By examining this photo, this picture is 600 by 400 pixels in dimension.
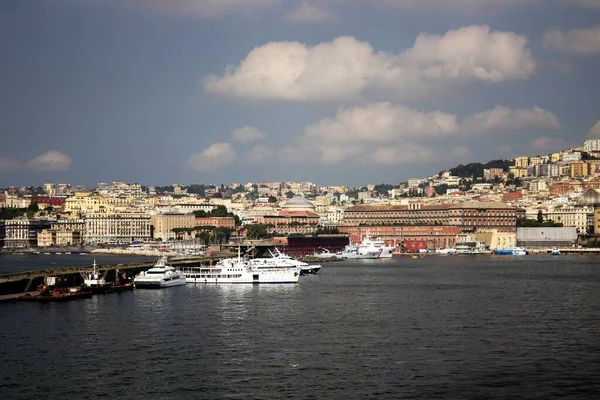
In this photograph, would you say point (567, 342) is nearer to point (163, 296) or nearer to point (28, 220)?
point (163, 296)

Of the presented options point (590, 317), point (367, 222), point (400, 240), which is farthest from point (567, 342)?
point (367, 222)

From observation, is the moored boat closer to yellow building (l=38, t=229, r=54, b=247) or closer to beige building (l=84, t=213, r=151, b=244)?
beige building (l=84, t=213, r=151, b=244)

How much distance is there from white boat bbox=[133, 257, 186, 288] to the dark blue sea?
470 cm

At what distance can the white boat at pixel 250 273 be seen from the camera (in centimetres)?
5494

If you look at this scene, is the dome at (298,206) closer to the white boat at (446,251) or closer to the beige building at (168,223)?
the beige building at (168,223)

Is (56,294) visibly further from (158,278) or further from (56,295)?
(158,278)

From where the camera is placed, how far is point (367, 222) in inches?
5010

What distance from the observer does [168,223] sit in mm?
139250

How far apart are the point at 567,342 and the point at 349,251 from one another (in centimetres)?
6983

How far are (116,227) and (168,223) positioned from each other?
22.9ft

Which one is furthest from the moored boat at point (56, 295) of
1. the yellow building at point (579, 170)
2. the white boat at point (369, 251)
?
the yellow building at point (579, 170)

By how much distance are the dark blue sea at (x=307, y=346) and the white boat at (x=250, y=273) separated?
792 cm

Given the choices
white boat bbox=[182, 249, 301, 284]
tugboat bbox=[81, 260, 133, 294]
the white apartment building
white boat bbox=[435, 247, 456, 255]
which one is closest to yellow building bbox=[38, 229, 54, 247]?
white boat bbox=[435, 247, 456, 255]

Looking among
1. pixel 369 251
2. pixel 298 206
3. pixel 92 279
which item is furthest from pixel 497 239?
pixel 92 279
